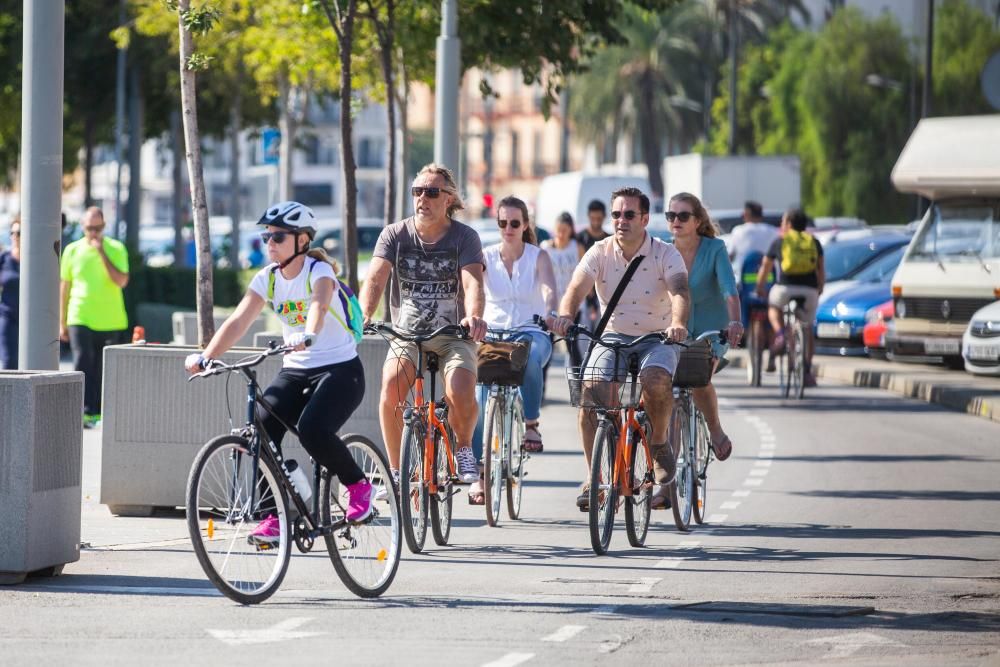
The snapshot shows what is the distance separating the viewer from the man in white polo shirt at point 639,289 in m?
10.9

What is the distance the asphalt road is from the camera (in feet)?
25.5

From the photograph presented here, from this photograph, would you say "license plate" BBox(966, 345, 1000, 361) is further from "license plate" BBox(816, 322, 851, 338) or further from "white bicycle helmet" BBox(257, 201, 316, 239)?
"white bicycle helmet" BBox(257, 201, 316, 239)

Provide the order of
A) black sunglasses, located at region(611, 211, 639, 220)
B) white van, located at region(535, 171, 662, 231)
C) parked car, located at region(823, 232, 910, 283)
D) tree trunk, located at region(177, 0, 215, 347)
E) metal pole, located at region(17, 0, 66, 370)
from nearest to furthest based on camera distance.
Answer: metal pole, located at region(17, 0, 66, 370)
black sunglasses, located at region(611, 211, 639, 220)
tree trunk, located at region(177, 0, 215, 347)
parked car, located at region(823, 232, 910, 283)
white van, located at region(535, 171, 662, 231)

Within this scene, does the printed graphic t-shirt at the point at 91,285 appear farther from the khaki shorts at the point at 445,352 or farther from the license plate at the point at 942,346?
the license plate at the point at 942,346

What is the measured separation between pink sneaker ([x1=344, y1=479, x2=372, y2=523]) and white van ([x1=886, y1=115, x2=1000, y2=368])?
1575 cm

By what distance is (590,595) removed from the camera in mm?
9164

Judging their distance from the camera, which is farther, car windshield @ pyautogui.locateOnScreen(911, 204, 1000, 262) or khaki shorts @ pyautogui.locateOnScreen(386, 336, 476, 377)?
car windshield @ pyautogui.locateOnScreen(911, 204, 1000, 262)

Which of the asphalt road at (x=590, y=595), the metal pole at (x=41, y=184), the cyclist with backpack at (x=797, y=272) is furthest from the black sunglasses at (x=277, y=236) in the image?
the cyclist with backpack at (x=797, y=272)

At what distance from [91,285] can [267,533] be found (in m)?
9.60

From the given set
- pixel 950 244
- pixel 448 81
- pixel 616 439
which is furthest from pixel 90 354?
pixel 950 244

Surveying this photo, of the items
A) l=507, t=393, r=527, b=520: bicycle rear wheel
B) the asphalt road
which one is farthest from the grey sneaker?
l=507, t=393, r=527, b=520: bicycle rear wheel

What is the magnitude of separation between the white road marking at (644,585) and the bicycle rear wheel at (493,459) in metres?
2.00

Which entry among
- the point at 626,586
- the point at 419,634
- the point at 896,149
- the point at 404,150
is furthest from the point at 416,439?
the point at 896,149

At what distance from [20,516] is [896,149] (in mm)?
54460
